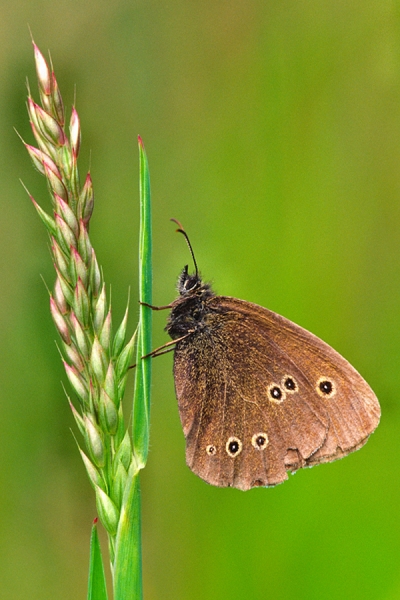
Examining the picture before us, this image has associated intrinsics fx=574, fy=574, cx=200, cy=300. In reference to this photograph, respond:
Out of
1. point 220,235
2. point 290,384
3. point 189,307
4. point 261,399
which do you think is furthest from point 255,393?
point 220,235

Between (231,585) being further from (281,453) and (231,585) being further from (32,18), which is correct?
(32,18)

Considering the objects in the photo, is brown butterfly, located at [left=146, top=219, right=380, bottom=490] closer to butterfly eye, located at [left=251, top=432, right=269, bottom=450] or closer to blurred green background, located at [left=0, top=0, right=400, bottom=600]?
butterfly eye, located at [left=251, top=432, right=269, bottom=450]

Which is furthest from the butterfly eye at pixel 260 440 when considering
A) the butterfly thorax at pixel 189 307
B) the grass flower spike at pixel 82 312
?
the grass flower spike at pixel 82 312

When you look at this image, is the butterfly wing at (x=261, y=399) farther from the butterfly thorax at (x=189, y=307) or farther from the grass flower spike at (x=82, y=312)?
the grass flower spike at (x=82, y=312)

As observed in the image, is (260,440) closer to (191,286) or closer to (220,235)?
(191,286)

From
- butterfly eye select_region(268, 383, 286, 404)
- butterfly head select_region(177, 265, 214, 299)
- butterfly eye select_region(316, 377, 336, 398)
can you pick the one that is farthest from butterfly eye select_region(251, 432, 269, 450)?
butterfly head select_region(177, 265, 214, 299)

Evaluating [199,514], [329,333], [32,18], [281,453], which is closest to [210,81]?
[32,18]
